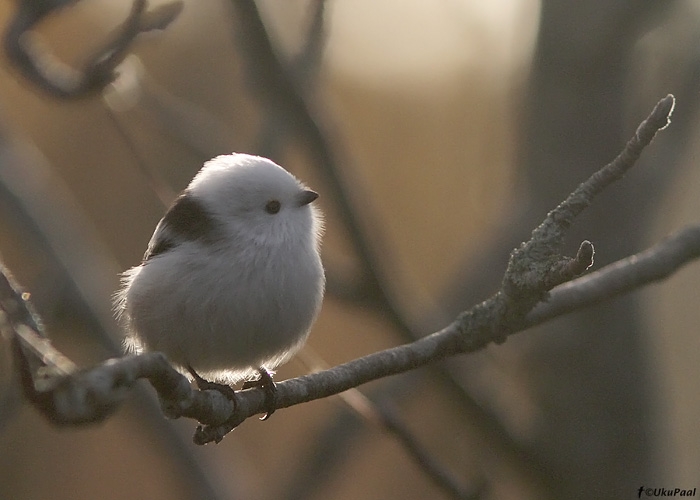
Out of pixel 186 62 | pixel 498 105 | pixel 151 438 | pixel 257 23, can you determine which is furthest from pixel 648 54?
pixel 186 62

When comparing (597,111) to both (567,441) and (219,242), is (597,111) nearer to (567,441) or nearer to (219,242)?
(567,441)

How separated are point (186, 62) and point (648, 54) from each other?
4.23m

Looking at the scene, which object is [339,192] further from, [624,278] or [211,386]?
[624,278]

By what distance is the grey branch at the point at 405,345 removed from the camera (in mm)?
981

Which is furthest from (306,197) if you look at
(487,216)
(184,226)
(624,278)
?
(487,216)

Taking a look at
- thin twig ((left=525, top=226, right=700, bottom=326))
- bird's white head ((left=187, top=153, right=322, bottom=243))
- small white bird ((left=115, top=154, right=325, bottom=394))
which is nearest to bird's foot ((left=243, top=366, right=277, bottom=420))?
small white bird ((left=115, top=154, right=325, bottom=394))

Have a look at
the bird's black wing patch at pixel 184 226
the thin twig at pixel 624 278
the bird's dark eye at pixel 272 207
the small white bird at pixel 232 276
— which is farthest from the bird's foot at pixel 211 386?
the thin twig at pixel 624 278

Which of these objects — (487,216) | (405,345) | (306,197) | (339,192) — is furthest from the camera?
(487,216)

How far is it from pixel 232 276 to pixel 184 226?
1.02ft

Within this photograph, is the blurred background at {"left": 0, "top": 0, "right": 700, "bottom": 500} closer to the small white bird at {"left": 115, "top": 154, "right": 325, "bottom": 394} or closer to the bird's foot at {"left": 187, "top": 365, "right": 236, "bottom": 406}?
the small white bird at {"left": 115, "top": 154, "right": 325, "bottom": 394}

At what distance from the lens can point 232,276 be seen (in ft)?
6.59

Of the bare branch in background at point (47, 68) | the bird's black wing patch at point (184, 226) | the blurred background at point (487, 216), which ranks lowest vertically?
the blurred background at point (487, 216)

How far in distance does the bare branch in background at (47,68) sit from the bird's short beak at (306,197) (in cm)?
59

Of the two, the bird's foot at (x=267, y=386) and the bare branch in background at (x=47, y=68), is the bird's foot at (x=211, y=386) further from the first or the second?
the bare branch in background at (x=47, y=68)
